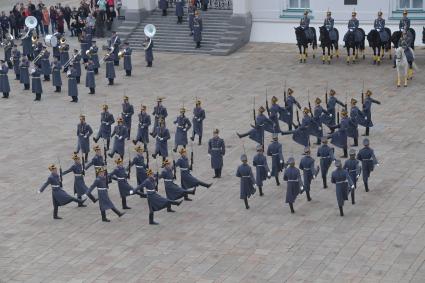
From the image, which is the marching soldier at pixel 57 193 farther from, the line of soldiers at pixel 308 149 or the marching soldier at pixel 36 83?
the marching soldier at pixel 36 83

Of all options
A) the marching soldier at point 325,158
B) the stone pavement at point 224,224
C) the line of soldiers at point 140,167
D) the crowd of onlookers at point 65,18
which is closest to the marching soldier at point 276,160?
the stone pavement at point 224,224

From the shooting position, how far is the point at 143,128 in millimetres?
30703

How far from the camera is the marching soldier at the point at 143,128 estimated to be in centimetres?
3055

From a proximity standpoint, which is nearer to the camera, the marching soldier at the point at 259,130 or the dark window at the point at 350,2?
the marching soldier at the point at 259,130

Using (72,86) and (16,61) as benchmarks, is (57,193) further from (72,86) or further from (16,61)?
(16,61)

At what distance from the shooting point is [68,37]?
47625mm

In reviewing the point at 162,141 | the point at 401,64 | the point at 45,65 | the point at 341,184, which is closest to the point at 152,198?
the point at 341,184

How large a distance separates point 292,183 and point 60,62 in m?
17.2

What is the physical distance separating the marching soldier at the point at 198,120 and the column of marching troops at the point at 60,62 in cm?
698

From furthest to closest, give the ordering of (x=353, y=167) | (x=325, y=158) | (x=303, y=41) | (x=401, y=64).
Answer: (x=303, y=41)
(x=401, y=64)
(x=325, y=158)
(x=353, y=167)

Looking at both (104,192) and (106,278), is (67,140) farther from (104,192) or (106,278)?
(106,278)

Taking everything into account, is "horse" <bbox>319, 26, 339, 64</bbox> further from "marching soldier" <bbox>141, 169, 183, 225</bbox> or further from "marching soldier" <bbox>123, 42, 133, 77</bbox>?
"marching soldier" <bbox>141, 169, 183, 225</bbox>

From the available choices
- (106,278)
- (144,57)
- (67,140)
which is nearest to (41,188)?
(106,278)

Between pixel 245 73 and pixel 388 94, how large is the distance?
6.40 metres
